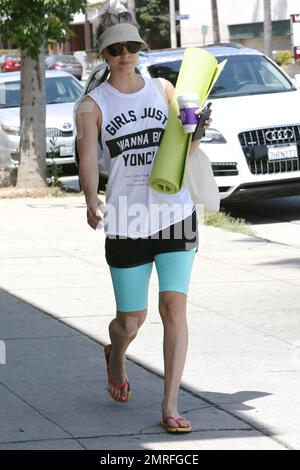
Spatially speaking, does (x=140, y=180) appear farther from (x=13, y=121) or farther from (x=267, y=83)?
(x=13, y=121)

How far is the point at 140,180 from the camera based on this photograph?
19.1 ft

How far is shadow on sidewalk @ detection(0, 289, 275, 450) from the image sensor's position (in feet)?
18.3

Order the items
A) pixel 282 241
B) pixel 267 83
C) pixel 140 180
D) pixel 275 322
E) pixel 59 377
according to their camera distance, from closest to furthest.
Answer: pixel 140 180 → pixel 59 377 → pixel 275 322 → pixel 282 241 → pixel 267 83

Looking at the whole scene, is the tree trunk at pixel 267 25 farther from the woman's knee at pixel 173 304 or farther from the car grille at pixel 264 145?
the woman's knee at pixel 173 304

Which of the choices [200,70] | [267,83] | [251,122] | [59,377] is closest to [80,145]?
[200,70]

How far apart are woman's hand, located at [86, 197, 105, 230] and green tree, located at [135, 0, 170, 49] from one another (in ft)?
217

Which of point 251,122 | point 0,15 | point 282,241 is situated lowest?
point 282,241

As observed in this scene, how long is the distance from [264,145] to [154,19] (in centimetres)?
5998

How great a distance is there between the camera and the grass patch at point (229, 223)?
12508 millimetres

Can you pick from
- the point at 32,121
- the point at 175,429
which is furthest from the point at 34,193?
the point at 175,429

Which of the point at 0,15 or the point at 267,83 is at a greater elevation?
the point at 0,15

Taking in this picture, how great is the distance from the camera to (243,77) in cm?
1462

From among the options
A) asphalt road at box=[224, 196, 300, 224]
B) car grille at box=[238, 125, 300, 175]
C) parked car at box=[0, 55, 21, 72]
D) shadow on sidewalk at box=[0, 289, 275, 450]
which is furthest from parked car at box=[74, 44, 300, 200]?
parked car at box=[0, 55, 21, 72]

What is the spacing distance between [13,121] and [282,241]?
7.22 metres
